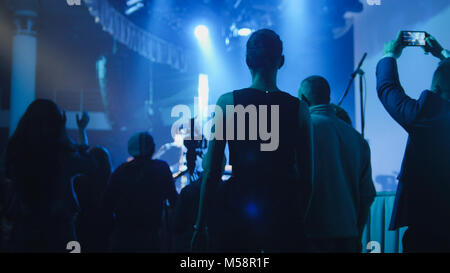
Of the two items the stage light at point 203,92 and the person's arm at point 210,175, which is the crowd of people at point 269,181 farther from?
the stage light at point 203,92

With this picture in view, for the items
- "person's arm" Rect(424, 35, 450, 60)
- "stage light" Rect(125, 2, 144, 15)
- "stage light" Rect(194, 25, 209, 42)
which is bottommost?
"person's arm" Rect(424, 35, 450, 60)

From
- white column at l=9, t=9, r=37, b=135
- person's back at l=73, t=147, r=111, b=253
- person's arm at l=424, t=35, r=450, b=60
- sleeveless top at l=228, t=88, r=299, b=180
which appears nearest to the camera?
sleeveless top at l=228, t=88, r=299, b=180

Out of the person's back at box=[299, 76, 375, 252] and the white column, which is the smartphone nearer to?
the person's back at box=[299, 76, 375, 252]

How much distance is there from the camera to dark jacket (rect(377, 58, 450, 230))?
1595mm

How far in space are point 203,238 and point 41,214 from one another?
3.36ft

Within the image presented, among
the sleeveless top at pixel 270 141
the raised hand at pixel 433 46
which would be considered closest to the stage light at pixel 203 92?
the raised hand at pixel 433 46

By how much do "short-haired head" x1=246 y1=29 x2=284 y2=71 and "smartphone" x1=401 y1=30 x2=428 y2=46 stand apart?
845 millimetres

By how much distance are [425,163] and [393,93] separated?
381 millimetres

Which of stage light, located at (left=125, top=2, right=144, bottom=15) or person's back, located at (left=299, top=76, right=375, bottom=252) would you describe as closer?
person's back, located at (left=299, top=76, right=375, bottom=252)

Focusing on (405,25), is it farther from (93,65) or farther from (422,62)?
(93,65)

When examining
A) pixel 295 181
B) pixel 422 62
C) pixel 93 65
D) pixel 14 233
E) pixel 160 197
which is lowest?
pixel 14 233

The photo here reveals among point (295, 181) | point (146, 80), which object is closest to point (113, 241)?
point (295, 181)

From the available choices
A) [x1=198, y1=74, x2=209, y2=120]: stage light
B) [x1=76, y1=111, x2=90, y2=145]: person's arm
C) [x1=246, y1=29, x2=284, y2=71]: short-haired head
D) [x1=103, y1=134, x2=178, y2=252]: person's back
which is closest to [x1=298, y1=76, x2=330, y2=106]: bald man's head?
[x1=246, y1=29, x2=284, y2=71]: short-haired head
